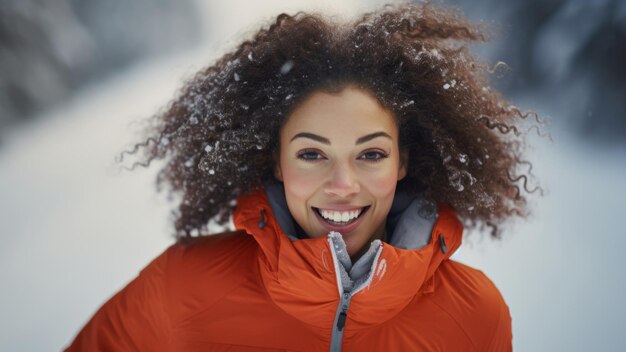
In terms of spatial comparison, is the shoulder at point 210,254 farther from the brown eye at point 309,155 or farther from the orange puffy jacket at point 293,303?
the brown eye at point 309,155

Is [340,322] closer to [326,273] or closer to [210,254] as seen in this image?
[326,273]

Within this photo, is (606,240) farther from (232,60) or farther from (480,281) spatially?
(232,60)

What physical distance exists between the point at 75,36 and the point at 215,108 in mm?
1763

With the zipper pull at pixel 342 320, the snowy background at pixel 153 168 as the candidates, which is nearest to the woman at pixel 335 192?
the zipper pull at pixel 342 320

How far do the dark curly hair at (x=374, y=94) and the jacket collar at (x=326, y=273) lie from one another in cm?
20

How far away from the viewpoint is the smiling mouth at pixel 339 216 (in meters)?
1.65

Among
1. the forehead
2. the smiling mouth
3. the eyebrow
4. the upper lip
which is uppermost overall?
the forehead

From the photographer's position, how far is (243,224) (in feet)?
5.58

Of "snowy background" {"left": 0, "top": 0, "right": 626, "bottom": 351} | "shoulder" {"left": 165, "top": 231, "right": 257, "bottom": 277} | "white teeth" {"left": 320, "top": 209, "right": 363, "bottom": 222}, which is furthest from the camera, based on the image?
"snowy background" {"left": 0, "top": 0, "right": 626, "bottom": 351}

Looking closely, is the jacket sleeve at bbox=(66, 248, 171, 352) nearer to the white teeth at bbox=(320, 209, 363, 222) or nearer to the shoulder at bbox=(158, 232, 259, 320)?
the shoulder at bbox=(158, 232, 259, 320)

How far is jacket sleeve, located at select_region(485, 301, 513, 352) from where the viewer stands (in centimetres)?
173

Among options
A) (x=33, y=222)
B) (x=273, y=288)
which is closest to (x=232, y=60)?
(x=273, y=288)

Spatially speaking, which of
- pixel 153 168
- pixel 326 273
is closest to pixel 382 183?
pixel 326 273

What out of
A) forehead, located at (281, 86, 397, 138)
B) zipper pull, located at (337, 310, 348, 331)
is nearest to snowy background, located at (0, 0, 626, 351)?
forehead, located at (281, 86, 397, 138)
